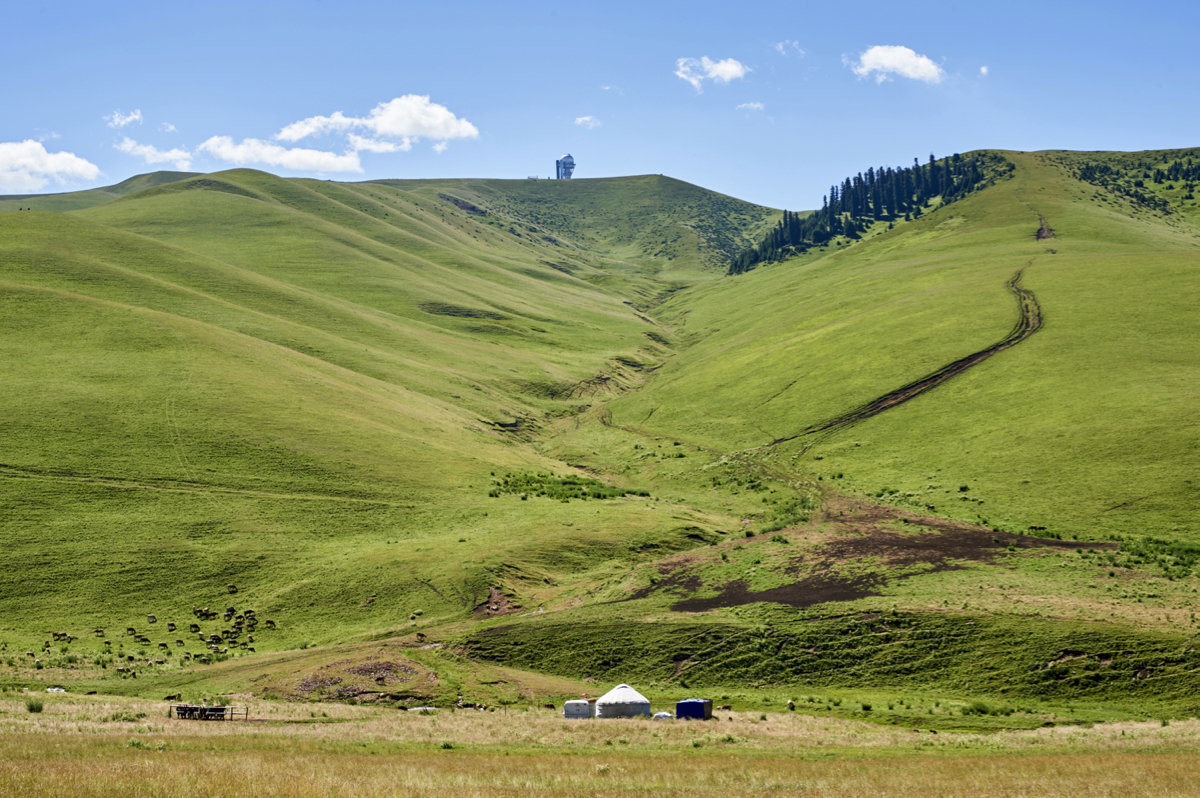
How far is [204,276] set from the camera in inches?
5871

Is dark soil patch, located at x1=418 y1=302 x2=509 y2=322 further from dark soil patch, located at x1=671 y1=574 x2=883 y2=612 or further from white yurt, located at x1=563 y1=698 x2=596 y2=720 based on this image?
white yurt, located at x1=563 y1=698 x2=596 y2=720

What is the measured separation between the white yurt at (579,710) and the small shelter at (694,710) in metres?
4.57

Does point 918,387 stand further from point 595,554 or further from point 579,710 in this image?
point 579,710

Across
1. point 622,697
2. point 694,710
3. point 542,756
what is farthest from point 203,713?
point 694,710

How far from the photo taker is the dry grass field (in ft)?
82.8

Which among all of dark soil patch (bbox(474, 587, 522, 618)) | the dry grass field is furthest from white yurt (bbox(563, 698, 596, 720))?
dark soil patch (bbox(474, 587, 522, 618))

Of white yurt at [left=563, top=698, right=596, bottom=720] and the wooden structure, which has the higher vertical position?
the wooden structure

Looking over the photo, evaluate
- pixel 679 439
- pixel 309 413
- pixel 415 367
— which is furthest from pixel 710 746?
pixel 415 367

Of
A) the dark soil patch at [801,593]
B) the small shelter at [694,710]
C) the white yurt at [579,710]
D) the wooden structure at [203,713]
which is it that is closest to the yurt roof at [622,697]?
the white yurt at [579,710]

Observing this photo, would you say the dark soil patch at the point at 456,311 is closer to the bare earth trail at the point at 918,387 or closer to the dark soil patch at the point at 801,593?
the bare earth trail at the point at 918,387

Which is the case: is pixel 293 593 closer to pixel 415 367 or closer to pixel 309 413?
pixel 309 413

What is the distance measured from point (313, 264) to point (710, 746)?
17115 cm

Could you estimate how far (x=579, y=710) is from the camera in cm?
4356

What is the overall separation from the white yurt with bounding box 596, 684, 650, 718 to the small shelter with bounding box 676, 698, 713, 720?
2.14 meters
